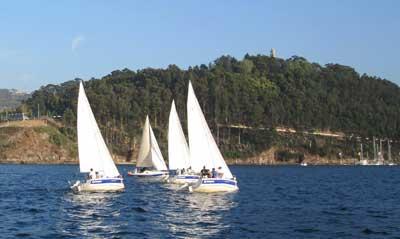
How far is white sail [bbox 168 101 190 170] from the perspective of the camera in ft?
300

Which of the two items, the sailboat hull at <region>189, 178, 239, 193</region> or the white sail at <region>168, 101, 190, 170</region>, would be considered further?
the white sail at <region>168, 101, 190, 170</region>

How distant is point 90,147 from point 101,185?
14.1 feet

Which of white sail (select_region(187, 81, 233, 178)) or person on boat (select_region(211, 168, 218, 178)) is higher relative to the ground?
white sail (select_region(187, 81, 233, 178))

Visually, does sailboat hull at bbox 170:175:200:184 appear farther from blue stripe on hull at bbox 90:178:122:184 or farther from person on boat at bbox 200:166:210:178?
blue stripe on hull at bbox 90:178:122:184

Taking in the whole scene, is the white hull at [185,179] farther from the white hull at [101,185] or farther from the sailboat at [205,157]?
the white hull at [101,185]

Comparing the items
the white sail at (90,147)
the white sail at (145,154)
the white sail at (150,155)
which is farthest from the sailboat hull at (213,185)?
the white sail at (145,154)

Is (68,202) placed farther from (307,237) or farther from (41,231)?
(307,237)

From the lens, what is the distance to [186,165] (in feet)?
299

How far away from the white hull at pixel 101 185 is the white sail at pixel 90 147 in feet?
3.19

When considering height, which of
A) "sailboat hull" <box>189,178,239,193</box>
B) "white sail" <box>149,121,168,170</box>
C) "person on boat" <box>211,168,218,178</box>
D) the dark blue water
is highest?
"white sail" <box>149,121,168,170</box>

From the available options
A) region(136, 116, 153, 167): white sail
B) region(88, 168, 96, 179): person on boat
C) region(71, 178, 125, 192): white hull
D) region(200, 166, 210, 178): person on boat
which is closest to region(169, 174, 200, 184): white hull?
region(200, 166, 210, 178): person on boat

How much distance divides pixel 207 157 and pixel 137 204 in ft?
39.1

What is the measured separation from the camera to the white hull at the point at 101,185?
66500 millimetres

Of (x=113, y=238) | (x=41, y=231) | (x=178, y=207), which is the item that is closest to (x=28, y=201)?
(x=178, y=207)
